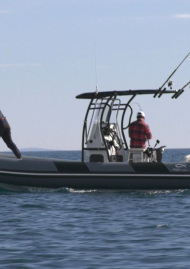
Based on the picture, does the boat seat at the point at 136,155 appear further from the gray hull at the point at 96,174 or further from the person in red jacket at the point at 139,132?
the gray hull at the point at 96,174

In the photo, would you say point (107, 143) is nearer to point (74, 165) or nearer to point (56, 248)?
point (74, 165)

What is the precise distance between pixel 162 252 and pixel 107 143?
6.11 meters

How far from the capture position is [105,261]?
21.1ft

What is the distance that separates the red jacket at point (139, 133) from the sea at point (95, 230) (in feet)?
3.35

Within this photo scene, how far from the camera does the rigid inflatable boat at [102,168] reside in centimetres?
1241

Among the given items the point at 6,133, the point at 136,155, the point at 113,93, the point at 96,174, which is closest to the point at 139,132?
the point at 136,155

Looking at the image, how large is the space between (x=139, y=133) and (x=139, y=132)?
0.07ft

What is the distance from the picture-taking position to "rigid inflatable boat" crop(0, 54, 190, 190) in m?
12.4

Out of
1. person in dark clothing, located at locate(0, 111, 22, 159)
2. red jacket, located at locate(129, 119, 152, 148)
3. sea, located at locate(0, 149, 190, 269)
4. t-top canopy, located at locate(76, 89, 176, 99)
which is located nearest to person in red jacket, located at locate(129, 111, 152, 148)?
red jacket, located at locate(129, 119, 152, 148)

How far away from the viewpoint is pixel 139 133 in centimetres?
1270

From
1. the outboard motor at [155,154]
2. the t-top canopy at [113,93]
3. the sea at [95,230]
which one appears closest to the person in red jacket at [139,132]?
the outboard motor at [155,154]

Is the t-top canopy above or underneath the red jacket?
above

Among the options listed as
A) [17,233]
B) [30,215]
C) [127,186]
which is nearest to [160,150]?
[127,186]

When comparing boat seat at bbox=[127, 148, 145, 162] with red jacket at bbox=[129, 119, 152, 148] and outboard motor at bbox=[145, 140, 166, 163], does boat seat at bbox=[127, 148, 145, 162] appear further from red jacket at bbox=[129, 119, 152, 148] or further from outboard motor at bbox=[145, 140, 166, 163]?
outboard motor at bbox=[145, 140, 166, 163]
